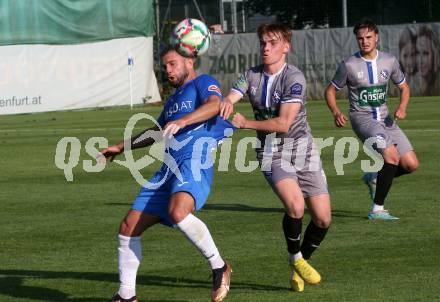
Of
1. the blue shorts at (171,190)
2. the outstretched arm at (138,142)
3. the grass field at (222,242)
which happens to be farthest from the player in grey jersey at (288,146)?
the blue shorts at (171,190)

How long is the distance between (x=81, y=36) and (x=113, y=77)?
6.12 ft

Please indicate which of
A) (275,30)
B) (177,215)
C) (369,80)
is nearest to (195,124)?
(177,215)

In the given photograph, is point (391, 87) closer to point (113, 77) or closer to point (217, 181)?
point (113, 77)

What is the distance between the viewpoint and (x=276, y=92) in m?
9.39

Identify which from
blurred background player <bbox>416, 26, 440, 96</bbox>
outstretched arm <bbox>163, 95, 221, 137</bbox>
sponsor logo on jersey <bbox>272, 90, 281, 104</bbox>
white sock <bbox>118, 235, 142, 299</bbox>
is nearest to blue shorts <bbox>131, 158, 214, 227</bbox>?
white sock <bbox>118, 235, 142, 299</bbox>

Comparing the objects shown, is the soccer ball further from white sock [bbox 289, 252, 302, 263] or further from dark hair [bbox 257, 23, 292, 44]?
white sock [bbox 289, 252, 302, 263]

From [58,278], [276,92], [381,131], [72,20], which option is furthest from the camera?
[72,20]

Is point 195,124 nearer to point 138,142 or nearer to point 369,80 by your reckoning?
point 138,142

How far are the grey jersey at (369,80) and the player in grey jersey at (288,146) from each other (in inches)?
149

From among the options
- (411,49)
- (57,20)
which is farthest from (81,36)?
(411,49)

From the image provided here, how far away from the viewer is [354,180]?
55.6ft

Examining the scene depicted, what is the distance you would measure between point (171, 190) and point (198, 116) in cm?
60

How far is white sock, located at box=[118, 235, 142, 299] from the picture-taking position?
8.37 metres

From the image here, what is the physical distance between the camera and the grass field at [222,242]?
9172 millimetres
